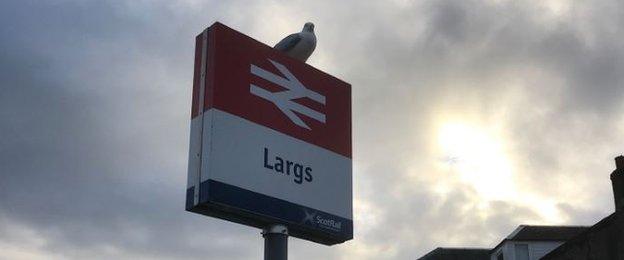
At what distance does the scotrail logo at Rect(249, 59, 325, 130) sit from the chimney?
11.3m

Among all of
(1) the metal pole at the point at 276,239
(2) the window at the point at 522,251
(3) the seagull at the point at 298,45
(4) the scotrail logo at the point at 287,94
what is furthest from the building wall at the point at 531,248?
(1) the metal pole at the point at 276,239

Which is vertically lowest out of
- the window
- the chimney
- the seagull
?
the seagull

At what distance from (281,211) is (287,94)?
1.55 metres

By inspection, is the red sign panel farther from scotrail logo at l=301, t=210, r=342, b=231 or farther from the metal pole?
the metal pole

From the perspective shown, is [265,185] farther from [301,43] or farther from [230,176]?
Answer: [301,43]

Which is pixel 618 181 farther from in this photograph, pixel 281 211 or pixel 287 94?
pixel 281 211

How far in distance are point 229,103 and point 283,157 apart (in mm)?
992

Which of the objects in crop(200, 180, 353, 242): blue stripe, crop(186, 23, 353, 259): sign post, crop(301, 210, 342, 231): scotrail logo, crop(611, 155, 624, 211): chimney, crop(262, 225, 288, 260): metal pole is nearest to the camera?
crop(200, 180, 353, 242): blue stripe

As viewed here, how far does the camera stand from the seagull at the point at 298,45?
11492 mm

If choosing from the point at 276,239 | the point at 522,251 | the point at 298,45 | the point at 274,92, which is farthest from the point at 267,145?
the point at 522,251

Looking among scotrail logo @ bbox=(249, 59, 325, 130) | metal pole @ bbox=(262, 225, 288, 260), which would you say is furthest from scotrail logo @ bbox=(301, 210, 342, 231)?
scotrail logo @ bbox=(249, 59, 325, 130)

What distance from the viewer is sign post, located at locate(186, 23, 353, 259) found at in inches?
386

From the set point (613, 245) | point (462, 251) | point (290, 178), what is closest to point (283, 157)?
point (290, 178)

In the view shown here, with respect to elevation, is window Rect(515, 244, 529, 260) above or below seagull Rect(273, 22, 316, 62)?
above
